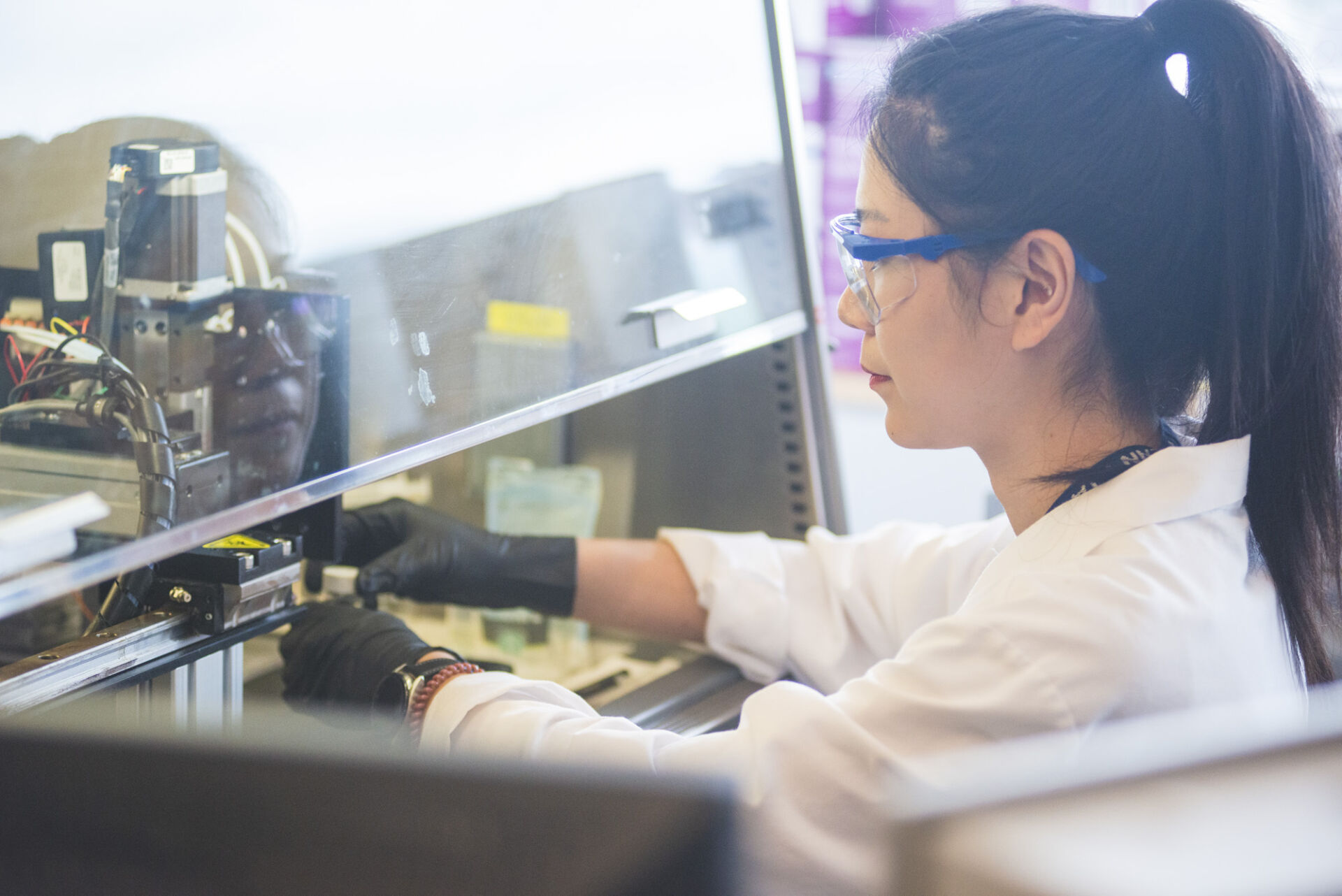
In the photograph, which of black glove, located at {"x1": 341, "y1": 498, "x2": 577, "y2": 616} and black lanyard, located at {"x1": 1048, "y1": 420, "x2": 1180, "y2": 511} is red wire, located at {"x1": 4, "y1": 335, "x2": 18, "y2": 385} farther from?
black lanyard, located at {"x1": 1048, "y1": 420, "x2": 1180, "y2": 511}

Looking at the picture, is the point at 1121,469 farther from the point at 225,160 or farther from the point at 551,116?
the point at 225,160

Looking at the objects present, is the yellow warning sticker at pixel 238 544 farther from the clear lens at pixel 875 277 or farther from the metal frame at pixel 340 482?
the clear lens at pixel 875 277

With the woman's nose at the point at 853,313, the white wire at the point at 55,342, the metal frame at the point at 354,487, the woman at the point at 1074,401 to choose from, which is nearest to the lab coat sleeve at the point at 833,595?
the metal frame at the point at 354,487

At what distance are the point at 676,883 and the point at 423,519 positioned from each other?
2.93ft

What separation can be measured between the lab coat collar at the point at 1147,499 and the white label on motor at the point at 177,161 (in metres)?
0.67

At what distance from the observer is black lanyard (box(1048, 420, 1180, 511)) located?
90 cm

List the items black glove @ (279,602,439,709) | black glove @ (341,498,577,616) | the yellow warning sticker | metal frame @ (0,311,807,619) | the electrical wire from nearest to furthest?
metal frame @ (0,311,807,619)
the electrical wire
the yellow warning sticker
black glove @ (279,602,439,709)
black glove @ (341,498,577,616)

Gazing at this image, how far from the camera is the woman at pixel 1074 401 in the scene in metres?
0.78

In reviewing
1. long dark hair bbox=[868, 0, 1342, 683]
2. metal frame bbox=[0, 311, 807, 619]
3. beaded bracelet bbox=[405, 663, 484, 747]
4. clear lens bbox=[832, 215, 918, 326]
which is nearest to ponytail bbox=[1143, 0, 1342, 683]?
long dark hair bbox=[868, 0, 1342, 683]

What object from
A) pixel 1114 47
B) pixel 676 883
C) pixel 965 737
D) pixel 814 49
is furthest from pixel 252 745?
pixel 814 49

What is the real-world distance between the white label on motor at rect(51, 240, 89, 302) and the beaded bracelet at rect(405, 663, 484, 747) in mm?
380

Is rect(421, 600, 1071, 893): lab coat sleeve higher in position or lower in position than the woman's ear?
lower

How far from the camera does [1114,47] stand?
873 millimetres

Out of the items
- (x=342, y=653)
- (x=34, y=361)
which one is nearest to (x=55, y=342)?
(x=34, y=361)
